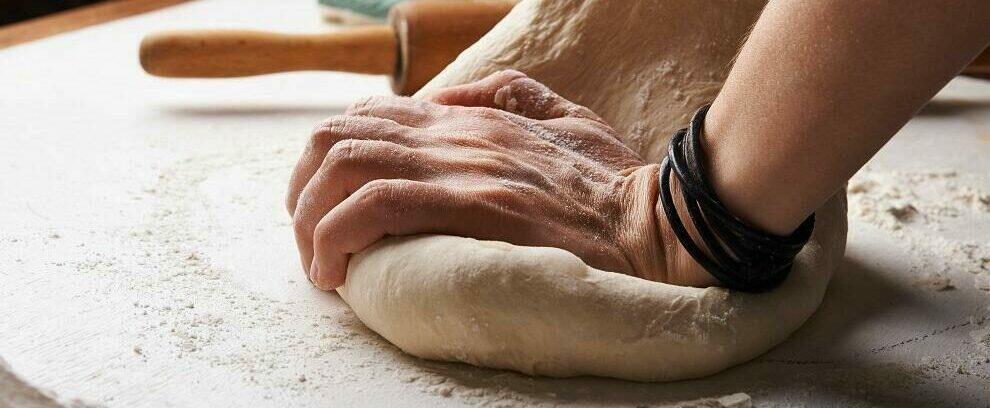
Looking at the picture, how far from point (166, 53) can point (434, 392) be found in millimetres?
1405

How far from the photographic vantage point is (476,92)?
1.43 meters

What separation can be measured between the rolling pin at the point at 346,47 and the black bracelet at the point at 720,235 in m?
1.17

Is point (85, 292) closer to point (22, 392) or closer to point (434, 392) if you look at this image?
point (22, 392)

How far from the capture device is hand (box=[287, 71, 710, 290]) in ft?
3.66

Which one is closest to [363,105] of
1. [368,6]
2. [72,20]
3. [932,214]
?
[932,214]

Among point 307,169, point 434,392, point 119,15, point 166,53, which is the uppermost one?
point 307,169

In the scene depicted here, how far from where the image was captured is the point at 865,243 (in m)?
1.56

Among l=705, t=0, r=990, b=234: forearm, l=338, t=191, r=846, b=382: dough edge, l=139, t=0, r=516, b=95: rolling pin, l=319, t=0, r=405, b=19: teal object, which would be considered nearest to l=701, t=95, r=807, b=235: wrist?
l=705, t=0, r=990, b=234: forearm

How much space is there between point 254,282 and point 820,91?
78cm

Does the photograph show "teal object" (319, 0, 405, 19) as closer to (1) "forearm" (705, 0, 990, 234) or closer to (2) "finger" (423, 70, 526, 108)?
(2) "finger" (423, 70, 526, 108)

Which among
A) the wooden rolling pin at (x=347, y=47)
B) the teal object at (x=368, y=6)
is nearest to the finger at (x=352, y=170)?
the wooden rolling pin at (x=347, y=47)

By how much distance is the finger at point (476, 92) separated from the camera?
1.43 meters

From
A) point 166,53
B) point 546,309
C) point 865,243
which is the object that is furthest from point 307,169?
point 166,53

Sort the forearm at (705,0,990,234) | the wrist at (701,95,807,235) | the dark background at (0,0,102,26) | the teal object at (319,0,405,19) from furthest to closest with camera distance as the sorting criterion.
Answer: the dark background at (0,0,102,26), the teal object at (319,0,405,19), the wrist at (701,95,807,235), the forearm at (705,0,990,234)
